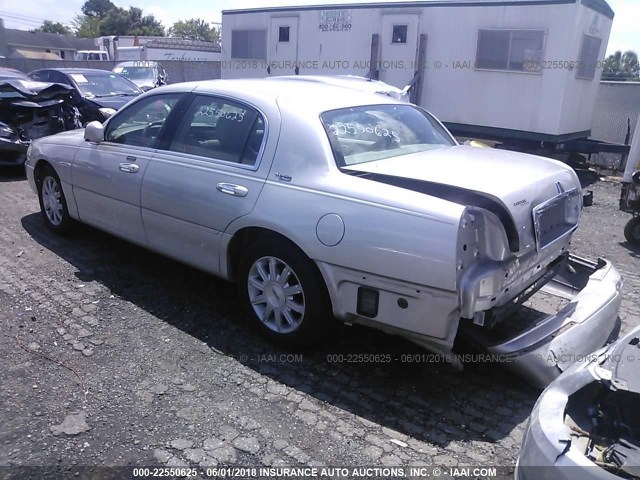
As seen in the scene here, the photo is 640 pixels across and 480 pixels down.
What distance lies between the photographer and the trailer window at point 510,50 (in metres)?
11.0

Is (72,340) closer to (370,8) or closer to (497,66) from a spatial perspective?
(497,66)

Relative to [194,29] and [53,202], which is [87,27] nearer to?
[194,29]

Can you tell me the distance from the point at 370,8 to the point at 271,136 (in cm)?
1024

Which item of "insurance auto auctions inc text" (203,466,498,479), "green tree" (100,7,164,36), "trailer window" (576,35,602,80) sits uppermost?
"green tree" (100,7,164,36)

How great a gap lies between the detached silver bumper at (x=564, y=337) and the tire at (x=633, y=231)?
3.30 m

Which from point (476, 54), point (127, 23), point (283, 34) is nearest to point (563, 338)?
point (476, 54)

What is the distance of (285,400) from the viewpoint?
3.30 meters

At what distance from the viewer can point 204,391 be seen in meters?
3.35

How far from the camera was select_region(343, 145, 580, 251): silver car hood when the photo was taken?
3127mm

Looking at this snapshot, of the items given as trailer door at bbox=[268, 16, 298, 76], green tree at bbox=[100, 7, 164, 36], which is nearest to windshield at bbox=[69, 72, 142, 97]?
trailer door at bbox=[268, 16, 298, 76]

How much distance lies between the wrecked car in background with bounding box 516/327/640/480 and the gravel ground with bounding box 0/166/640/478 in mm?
821

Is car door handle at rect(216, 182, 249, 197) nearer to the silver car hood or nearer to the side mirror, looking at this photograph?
the silver car hood

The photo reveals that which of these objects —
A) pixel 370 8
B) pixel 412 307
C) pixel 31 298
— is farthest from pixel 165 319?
pixel 370 8

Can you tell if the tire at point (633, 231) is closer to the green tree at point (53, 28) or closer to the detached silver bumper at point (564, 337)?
the detached silver bumper at point (564, 337)
